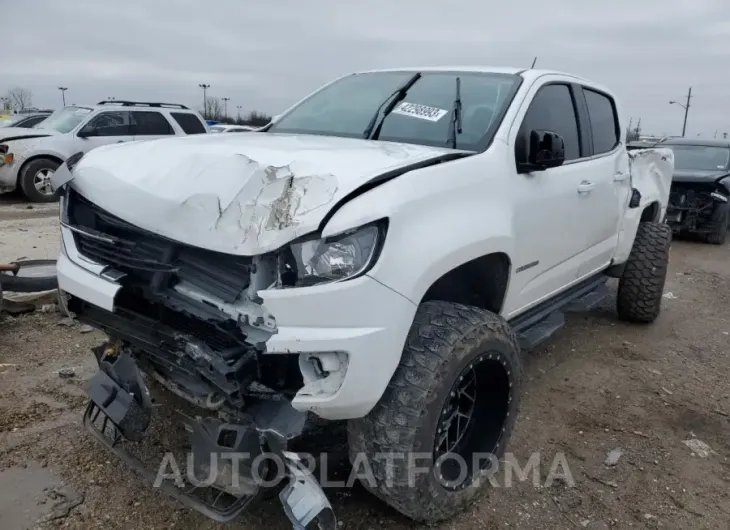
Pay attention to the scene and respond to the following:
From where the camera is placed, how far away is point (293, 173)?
7.41 feet

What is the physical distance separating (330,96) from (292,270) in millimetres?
2194

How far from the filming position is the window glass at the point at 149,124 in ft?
37.2

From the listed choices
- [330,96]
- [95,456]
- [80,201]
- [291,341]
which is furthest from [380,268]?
[330,96]

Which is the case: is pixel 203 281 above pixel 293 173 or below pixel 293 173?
below

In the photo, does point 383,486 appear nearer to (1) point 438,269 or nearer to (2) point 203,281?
(1) point 438,269

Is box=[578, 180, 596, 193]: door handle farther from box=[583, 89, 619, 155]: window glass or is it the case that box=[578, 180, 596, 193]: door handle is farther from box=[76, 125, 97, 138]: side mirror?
box=[76, 125, 97, 138]: side mirror

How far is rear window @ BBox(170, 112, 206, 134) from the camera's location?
11.7 m

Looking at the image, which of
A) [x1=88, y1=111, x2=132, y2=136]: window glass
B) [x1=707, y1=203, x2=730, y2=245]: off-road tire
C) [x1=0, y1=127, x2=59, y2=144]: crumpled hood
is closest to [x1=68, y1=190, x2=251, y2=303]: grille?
[x1=88, y1=111, x2=132, y2=136]: window glass

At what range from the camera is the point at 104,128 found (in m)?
11.2

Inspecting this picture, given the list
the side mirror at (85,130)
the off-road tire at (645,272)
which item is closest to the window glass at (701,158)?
the off-road tire at (645,272)

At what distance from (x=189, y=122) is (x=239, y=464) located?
422 inches

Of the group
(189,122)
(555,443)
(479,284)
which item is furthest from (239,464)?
(189,122)

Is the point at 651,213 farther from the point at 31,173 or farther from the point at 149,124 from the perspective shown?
the point at 31,173

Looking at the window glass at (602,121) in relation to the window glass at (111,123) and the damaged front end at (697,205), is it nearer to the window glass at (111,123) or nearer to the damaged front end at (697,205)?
the damaged front end at (697,205)
